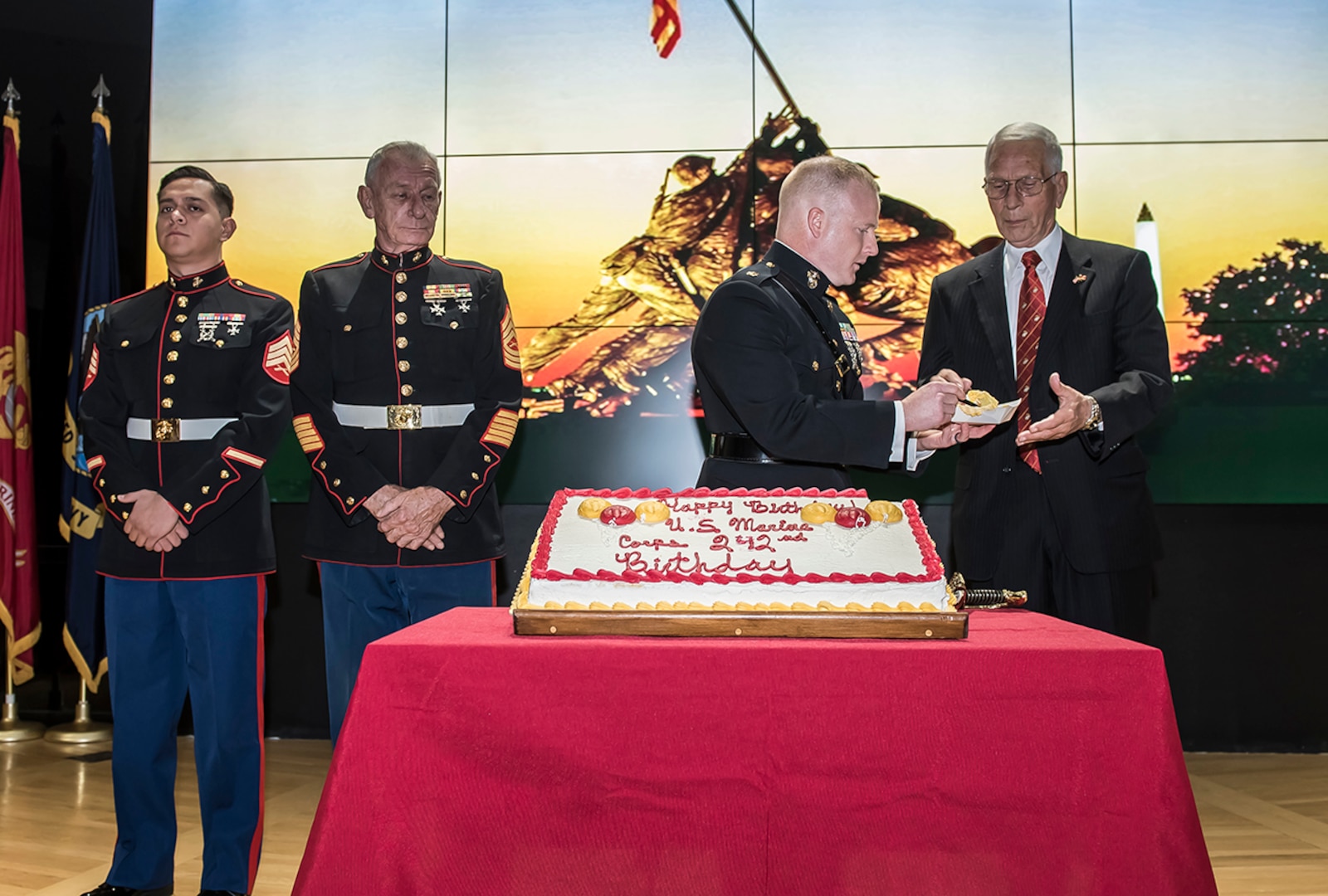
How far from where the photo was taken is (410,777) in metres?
1.40

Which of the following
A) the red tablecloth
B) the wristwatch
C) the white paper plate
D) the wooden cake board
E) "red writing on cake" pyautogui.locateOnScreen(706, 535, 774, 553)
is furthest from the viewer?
the wristwatch

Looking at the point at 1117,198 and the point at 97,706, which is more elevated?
the point at 1117,198

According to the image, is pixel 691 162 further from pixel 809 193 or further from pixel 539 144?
pixel 809 193

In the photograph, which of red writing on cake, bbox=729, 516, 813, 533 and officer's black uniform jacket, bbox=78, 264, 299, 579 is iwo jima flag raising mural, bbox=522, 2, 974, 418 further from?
red writing on cake, bbox=729, 516, 813, 533

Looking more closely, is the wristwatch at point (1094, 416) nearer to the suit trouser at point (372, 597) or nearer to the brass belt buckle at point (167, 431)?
the suit trouser at point (372, 597)

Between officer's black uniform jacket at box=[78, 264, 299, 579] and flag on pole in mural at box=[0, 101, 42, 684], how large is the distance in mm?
1930

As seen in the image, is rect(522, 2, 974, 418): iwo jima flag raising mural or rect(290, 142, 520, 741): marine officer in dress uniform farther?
rect(522, 2, 974, 418): iwo jima flag raising mural

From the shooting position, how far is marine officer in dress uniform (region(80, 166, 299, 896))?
2.44 meters

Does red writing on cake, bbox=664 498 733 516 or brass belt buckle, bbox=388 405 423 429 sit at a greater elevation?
brass belt buckle, bbox=388 405 423 429

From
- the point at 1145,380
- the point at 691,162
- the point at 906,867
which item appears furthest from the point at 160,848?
the point at 691,162

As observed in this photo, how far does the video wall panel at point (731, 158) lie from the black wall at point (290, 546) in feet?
0.37

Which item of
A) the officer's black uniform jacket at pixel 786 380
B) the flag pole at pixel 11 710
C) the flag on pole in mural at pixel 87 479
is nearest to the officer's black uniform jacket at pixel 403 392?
the officer's black uniform jacket at pixel 786 380

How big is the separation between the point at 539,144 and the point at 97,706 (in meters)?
2.80

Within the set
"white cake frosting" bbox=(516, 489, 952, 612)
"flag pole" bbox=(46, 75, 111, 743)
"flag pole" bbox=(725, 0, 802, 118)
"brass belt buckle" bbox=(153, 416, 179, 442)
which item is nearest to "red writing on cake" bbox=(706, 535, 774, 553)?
"white cake frosting" bbox=(516, 489, 952, 612)
